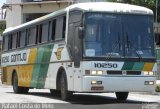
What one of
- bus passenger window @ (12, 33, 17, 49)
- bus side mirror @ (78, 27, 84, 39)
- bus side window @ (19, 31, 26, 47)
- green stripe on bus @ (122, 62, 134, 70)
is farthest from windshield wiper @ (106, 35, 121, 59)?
bus passenger window @ (12, 33, 17, 49)

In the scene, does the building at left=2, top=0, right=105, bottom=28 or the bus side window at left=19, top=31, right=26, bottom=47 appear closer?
the bus side window at left=19, top=31, right=26, bottom=47

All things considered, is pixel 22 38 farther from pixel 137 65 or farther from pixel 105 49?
pixel 137 65

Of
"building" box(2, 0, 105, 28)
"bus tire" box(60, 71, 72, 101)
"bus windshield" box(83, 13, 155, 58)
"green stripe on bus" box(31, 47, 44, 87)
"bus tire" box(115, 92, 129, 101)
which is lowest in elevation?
"bus tire" box(115, 92, 129, 101)

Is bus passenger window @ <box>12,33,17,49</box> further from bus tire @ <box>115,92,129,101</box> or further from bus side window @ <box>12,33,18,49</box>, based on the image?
bus tire @ <box>115,92,129,101</box>

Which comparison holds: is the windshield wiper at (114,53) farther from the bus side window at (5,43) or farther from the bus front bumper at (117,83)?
the bus side window at (5,43)

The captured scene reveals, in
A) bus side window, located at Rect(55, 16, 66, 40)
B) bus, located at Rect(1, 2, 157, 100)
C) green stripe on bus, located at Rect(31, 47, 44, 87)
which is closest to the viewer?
bus, located at Rect(1, 2, 157, 100)

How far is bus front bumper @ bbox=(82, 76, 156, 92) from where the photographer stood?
18047 millimetres

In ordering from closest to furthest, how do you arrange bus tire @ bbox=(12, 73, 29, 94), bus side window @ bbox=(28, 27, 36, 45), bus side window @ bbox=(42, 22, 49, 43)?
bus side window @ bbox=(42, 22, 49, 43) → bus side window @ bbox=(28, 27, 36, 45) → bus tire @ bbox=(12, 73, 29, 94)

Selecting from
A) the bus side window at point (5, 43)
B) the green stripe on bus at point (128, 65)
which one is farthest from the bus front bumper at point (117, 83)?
the bus side window at point (5, 43)

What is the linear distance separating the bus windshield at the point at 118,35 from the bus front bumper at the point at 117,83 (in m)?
0.74

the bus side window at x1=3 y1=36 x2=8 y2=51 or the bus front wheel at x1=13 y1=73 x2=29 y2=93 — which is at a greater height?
the bus side window at x1=3 y1=36 x2=8 y2=51

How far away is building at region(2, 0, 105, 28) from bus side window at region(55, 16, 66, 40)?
121 ft

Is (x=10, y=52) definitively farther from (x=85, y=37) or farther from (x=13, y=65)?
(x=85, y=37)

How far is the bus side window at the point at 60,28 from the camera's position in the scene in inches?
789
